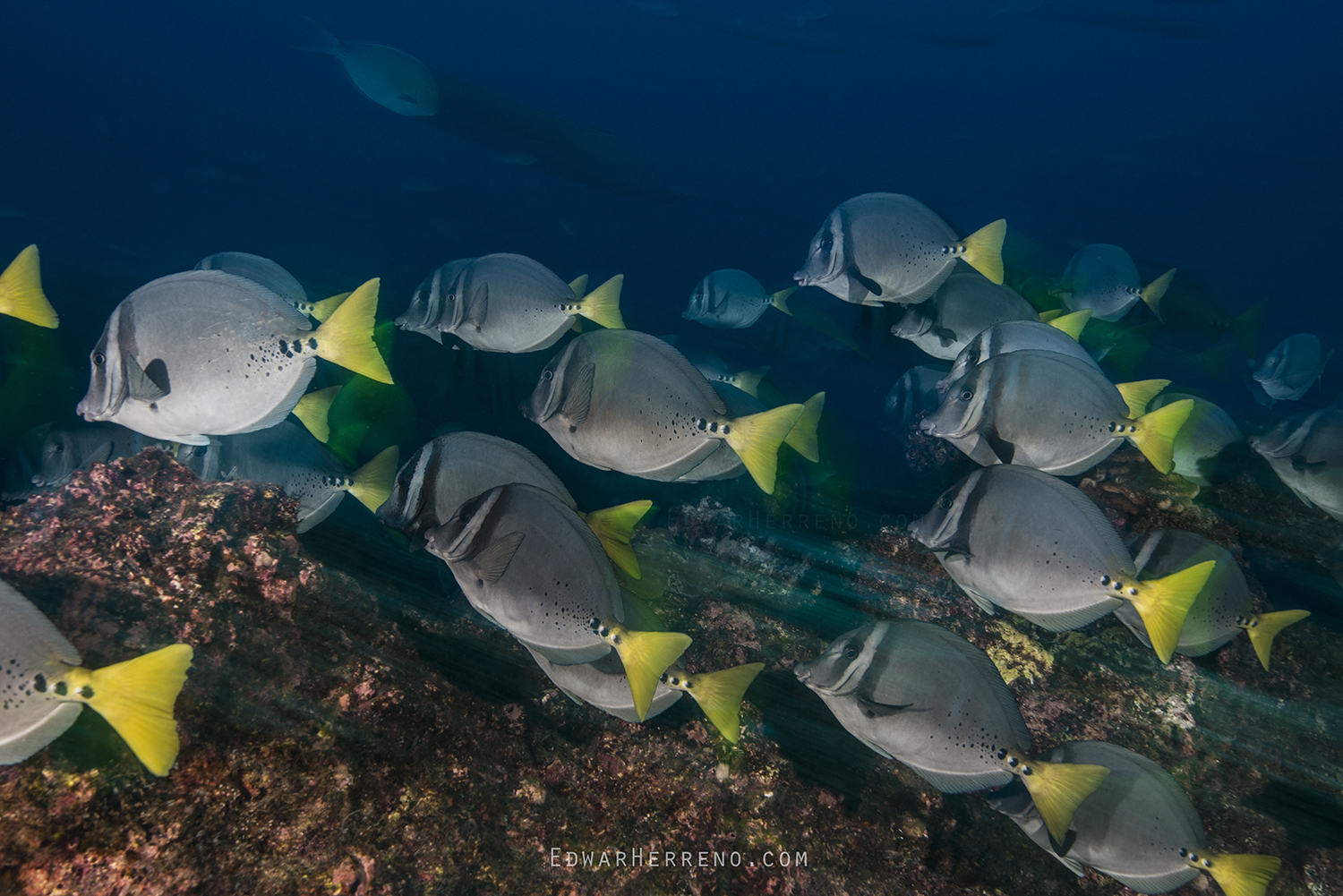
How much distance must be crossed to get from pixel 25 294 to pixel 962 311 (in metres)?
4.38

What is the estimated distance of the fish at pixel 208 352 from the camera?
2.02 metres

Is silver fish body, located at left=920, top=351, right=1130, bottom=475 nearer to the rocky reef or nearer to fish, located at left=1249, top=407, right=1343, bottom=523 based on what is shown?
the rocky reef

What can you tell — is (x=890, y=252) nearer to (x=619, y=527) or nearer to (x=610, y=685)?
(x=619, y=527)

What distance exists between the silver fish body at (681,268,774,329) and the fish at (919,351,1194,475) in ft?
11.5

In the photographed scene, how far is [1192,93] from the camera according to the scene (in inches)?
3169

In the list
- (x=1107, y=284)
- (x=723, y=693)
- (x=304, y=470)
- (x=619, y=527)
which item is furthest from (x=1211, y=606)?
(x=304, y=470)

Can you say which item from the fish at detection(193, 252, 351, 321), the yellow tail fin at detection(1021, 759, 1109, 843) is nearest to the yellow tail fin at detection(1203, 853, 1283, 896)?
the yellow tail fin at detection(1021, 759, 1109, 843)

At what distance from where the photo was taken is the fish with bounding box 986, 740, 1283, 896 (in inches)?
78.3

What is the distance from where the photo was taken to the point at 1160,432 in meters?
2.29

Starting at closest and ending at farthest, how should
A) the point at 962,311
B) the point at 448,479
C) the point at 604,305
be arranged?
1. the point at 448,479
2. the point at 604,305
3. the point at 962,311

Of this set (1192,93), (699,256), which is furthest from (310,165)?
(1192,93)

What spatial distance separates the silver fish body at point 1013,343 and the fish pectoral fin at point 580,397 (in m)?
1.64

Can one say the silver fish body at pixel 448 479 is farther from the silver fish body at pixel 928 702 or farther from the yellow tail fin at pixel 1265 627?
the yellow tail fin at pixel 1265 627

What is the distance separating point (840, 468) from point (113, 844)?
5122 millimetres
